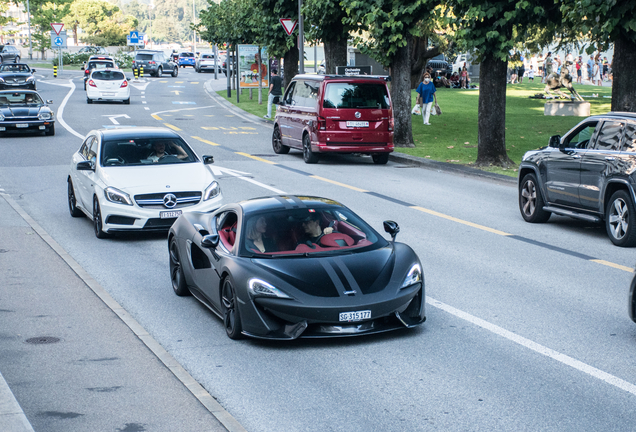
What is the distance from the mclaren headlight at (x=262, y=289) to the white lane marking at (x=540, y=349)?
2.03 meters

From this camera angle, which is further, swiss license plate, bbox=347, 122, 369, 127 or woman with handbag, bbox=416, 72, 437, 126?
woman with handbag, bbox=416, 72, 437, 126

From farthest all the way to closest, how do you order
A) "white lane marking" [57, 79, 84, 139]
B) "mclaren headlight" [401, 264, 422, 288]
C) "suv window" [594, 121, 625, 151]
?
1. "white lane marking" [57, 79, 84, 139]
2. "suv window" [594, 121, 625, 151]
3. "mclaren headlight" [401, 264, 422, 288]

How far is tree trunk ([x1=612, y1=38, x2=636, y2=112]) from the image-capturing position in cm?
1708

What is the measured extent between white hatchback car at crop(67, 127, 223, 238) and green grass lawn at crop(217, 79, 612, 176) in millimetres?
9260

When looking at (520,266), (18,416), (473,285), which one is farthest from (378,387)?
A: (520,266)

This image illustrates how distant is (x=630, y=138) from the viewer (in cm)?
1190

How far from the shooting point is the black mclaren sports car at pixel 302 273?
285 inches

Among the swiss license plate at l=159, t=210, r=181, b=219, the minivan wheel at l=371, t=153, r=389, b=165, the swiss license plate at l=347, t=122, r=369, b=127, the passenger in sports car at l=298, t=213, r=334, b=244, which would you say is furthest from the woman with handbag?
the passenger in sports car at l=298, t=213, r=334, b=244

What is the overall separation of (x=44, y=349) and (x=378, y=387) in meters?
2.94

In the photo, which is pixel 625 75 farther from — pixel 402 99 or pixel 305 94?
pixel 402 99

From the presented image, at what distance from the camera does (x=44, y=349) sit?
24.1ft

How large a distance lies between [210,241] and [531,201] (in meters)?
7.49

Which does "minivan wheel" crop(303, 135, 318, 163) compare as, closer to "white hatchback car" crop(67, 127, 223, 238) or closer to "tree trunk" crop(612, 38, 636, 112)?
"tree trunk" crop(612, 38, 636, 112)

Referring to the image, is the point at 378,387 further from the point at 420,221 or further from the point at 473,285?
the point at 420,221
